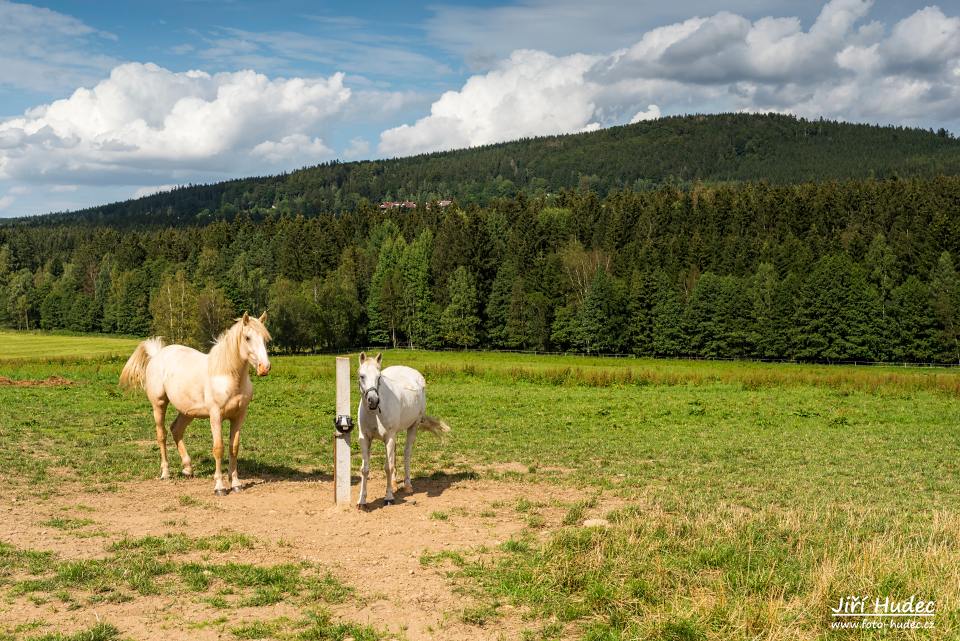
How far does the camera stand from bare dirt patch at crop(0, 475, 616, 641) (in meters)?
6.91

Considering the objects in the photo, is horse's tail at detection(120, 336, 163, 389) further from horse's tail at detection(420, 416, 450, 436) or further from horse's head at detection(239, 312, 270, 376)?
horse's tail at detection(420, 416, 450, 436)

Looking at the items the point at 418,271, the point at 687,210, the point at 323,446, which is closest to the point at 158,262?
the point at 418,271

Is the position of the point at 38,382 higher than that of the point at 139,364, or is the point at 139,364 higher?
the point at 139,364

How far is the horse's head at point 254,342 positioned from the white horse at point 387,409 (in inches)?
79.8

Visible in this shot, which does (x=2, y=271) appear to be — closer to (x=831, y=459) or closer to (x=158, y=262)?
(x=158, y=262)

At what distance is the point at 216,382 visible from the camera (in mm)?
12523

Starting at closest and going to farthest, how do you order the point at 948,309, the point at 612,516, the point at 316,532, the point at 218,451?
the point at 316,532
the point at 612,516
the point at 218,451
the point at 948,309

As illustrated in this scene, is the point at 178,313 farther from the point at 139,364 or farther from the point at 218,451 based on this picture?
the point at 218,451

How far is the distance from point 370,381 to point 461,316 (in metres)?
79.8

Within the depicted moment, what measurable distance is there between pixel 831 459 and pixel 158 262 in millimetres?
119647

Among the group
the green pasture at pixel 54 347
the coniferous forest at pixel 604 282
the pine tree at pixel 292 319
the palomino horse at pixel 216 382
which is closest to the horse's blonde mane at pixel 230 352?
the palomino horse at pixel 216 382

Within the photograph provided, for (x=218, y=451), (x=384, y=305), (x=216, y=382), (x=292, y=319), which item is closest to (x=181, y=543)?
(x=218, y=451)

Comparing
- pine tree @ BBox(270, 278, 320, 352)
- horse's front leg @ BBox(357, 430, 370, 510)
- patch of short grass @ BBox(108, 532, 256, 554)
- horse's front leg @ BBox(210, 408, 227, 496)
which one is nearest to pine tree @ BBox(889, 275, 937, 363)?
pine tree @ BBox(270, 278, 320, 352)

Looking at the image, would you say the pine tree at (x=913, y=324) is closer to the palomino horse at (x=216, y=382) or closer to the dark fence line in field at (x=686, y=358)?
the dark fence line in field at (x=686, y=358)
